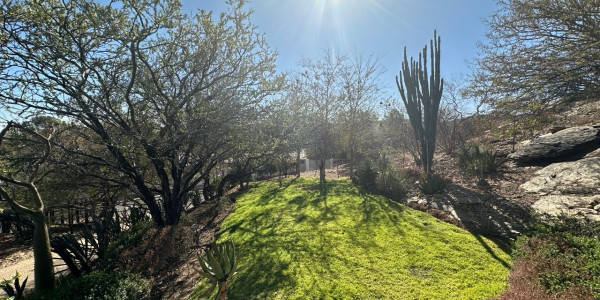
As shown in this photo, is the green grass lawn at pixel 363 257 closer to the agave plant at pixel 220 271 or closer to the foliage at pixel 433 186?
the agave plant at pixel 220 271

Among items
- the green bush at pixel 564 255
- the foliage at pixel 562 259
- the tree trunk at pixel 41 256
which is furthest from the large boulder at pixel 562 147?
the tree trunk at pixel 41 256

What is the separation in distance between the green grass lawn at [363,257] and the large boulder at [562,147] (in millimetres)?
6365

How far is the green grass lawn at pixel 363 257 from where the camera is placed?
438 cm

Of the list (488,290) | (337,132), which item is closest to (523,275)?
(488,290)

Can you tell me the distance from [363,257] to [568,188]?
675 cm

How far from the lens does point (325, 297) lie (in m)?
4.30

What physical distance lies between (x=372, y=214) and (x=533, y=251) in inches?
158

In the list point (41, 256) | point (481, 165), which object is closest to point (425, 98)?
point (481, 165)

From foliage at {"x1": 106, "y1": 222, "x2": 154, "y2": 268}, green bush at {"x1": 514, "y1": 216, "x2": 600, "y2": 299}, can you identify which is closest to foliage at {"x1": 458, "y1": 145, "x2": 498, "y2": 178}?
green bush at {"x1": 514, "y1": 216, "x2": 600, "y2": 299}

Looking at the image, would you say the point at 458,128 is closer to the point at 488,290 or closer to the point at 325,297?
the point at 488,290

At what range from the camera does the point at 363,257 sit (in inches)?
218

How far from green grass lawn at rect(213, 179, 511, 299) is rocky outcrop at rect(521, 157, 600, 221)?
8.04 ft

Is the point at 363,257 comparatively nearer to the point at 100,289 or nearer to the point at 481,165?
the point at 100,289

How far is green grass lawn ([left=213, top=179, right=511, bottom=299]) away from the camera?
438 centimetres
